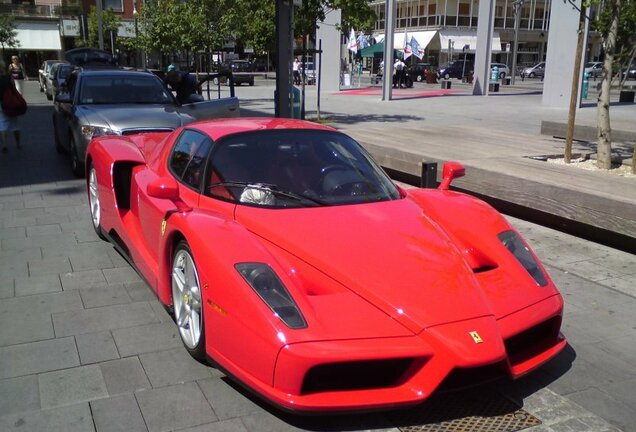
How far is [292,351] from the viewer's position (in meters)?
2.66

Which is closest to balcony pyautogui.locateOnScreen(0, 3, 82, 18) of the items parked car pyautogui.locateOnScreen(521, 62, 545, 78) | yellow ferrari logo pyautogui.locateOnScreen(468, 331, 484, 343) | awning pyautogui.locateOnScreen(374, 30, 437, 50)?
awning pyautogui.locateOnScreen(374, 30, 437, 50)

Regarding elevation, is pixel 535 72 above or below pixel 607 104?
above

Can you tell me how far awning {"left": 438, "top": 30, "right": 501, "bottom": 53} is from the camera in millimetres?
57062

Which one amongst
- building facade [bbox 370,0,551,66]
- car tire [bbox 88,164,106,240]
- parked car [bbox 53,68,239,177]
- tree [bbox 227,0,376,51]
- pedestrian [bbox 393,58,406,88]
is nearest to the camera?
car tire [bbox 88,164,106,240]

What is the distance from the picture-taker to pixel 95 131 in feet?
26.9

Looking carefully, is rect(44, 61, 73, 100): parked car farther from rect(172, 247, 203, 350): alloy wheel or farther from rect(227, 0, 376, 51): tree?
rect(172, 247, 203, 350): alloy wheel

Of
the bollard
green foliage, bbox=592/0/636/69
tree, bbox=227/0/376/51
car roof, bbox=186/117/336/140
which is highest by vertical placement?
tree, bbox=227/0/376/51

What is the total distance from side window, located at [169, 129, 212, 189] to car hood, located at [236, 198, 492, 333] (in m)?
0.65

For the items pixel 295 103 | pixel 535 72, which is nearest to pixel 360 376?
pixel 295 103

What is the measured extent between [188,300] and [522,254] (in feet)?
6.74

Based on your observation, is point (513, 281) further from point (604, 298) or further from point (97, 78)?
point (97, 78)

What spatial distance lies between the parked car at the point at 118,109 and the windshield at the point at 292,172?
4.37 meters

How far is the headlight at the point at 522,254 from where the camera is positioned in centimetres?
354

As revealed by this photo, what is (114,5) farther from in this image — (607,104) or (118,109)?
(607,104)
